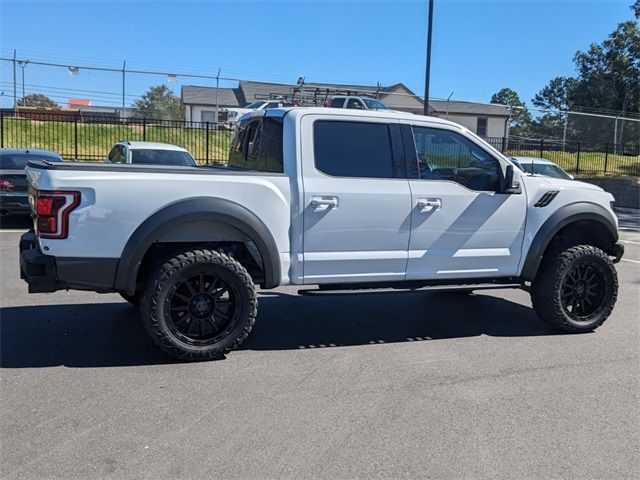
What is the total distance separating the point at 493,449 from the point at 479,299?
4083 millimetres

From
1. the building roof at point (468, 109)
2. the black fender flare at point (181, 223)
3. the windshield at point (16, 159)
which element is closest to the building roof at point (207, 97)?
the building roof at point (468, 109)

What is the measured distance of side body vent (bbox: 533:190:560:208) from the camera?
5.77m

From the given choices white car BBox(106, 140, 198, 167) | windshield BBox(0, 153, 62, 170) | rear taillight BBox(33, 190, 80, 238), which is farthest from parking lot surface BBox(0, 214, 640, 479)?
white car BBox(106, 140, 198, 167)

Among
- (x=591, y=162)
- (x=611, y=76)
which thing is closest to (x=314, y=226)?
(x=591, y=162)

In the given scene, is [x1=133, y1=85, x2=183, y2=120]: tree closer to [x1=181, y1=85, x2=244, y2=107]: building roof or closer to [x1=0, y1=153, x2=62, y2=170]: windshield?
[x1=181, y1=85, x2=244, y2=107]: building roof

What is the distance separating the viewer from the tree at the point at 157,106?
23.9 metres

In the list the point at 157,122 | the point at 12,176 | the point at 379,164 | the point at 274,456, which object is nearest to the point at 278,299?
the point at 379,164

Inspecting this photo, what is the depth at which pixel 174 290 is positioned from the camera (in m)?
4.67

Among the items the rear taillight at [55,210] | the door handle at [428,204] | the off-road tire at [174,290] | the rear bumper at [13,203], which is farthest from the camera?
the rear bumper at [13,203]

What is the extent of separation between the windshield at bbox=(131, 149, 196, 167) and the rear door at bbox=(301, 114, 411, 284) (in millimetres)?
7979

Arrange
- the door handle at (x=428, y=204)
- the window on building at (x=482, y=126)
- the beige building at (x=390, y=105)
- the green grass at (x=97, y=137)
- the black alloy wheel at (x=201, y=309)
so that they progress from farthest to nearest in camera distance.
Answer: the window on building at (x=482, y=126) < the beige building at (x=390, y=105) < the green grass at (x=97, y=137) < the door handle at (x=428, y=204) < the black alloy wheel at (x=201, y=309)

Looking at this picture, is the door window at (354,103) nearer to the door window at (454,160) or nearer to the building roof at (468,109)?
the door window at (454,160)

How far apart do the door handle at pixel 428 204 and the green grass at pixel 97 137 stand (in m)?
16.5

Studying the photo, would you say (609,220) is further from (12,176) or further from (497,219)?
(12,176)
